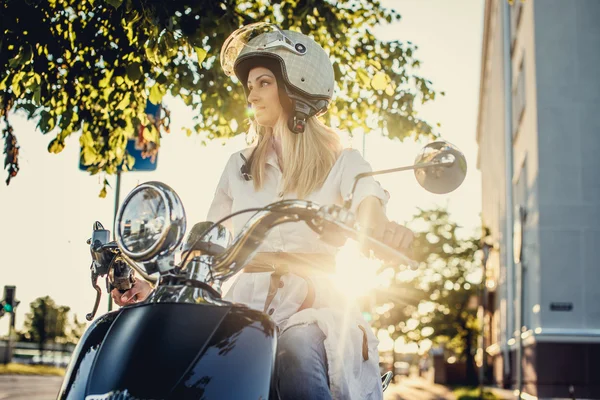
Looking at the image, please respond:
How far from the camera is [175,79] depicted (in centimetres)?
743

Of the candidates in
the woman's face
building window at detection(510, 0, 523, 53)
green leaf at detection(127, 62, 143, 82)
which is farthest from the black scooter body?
building window at detection(510, 0, 523, 53)

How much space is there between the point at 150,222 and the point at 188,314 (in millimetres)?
256

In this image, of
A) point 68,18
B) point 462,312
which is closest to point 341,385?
point 68,18

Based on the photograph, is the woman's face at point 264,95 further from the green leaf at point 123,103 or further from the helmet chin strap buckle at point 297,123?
the green leaf at point 123,103

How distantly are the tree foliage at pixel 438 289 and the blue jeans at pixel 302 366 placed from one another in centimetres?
2901

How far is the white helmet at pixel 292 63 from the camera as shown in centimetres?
284

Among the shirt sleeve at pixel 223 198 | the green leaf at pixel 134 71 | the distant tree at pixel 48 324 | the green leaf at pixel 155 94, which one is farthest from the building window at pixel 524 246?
the distant tree at pixel 48 324

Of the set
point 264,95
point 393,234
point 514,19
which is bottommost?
point 393,234

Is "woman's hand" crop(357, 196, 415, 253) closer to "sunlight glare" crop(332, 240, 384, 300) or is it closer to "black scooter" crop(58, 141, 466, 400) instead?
"black scooter" crop(58, 141, 466, 400)

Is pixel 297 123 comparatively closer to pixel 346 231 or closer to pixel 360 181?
pixel 360 181

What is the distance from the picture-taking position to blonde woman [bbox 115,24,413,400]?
84.9 inches

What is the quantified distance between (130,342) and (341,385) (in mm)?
677

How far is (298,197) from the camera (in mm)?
2709

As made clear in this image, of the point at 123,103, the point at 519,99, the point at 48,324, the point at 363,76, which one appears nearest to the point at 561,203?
the point at 519,99
